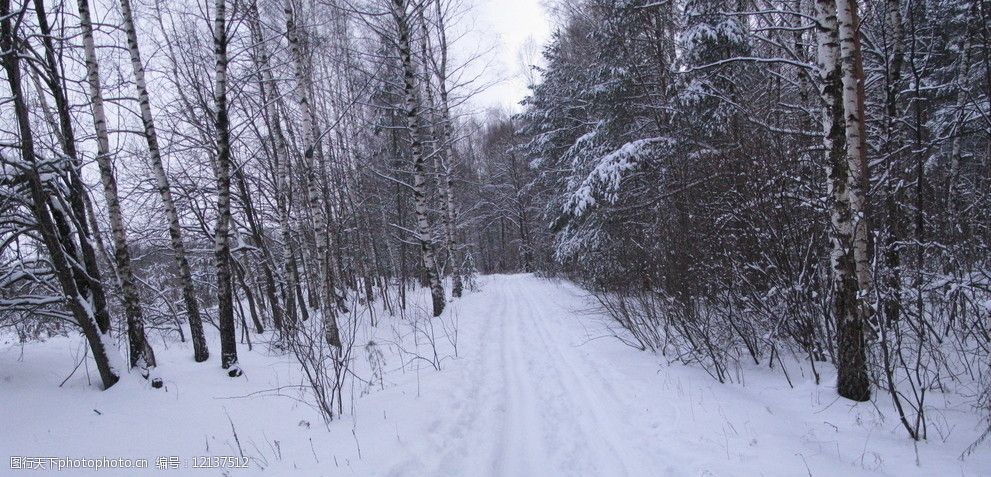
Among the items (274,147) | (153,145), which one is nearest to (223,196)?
(153,145)

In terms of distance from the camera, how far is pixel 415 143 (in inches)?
415

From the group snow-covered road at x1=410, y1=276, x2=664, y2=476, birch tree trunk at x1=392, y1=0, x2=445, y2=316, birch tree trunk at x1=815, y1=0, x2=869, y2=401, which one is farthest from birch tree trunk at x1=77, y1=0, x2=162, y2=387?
birch tree trunk at x1=815, y1=0, x2=869, y2=401

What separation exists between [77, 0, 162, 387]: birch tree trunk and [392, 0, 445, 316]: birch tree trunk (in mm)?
5600

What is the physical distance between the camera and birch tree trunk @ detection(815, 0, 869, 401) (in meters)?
3.67

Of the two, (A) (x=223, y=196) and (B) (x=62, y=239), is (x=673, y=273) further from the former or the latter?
(B) (x=62, y=239)

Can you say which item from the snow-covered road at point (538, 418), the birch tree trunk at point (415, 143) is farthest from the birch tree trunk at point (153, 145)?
the birch tree trunk at point (415, 143)

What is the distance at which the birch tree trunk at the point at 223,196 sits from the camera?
229 inches

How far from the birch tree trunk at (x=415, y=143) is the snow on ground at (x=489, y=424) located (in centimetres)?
523

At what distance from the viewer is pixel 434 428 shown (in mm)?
4188

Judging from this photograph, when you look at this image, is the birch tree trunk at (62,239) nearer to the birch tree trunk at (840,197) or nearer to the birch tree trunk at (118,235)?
the birch tree trunk at (118,235)

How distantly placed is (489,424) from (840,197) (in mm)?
3864

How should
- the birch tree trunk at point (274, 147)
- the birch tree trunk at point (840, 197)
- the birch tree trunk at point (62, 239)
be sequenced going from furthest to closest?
the birch tree trunk at point (274, 147), the birch tree trunk at point (62, 239), the birch tree trunk at point (840, 197)

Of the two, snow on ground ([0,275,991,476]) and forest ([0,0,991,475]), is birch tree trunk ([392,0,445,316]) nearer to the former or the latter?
forest ([0,0,991,475])

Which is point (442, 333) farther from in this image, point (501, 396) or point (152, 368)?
point (152, 368)
